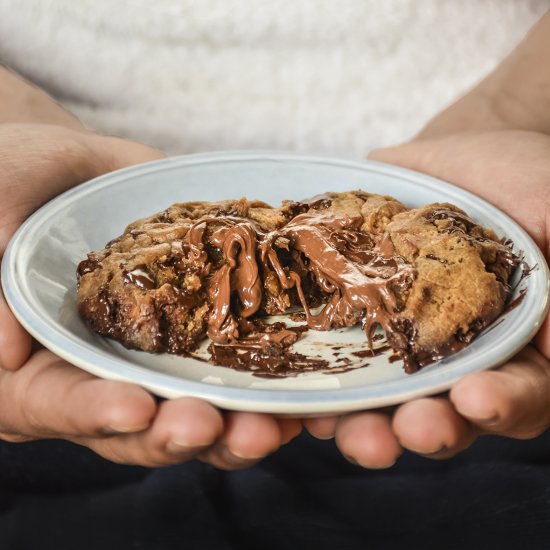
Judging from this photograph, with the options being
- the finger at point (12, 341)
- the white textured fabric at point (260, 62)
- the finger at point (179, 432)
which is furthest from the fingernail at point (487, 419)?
the white textured fabric at point (260, 62)

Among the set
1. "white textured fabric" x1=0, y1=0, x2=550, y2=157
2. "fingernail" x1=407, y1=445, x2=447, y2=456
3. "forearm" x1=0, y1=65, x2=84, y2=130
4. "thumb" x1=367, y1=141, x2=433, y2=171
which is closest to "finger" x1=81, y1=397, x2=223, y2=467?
"fingernail" x1=407, y1=445, x2=447, y2=456

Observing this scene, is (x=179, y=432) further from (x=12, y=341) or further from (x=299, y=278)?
(x=299, y=278)

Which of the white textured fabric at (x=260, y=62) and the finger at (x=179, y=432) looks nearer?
the finger at (x=179, y=432)

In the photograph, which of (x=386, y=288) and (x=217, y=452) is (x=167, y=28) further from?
(x=217, y=452)

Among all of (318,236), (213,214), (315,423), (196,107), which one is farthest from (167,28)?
(315,423)

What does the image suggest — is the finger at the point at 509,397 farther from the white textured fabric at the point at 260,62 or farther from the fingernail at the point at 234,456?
the white textured fabric at the point at 260,62

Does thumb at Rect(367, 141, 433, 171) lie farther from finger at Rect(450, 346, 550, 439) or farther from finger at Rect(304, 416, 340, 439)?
finger at Rect(304, 416, 340, 439)

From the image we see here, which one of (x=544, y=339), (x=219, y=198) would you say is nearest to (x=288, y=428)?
(x=544, y=339)

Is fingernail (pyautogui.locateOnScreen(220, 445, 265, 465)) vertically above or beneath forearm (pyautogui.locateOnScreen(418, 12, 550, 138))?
beneath
